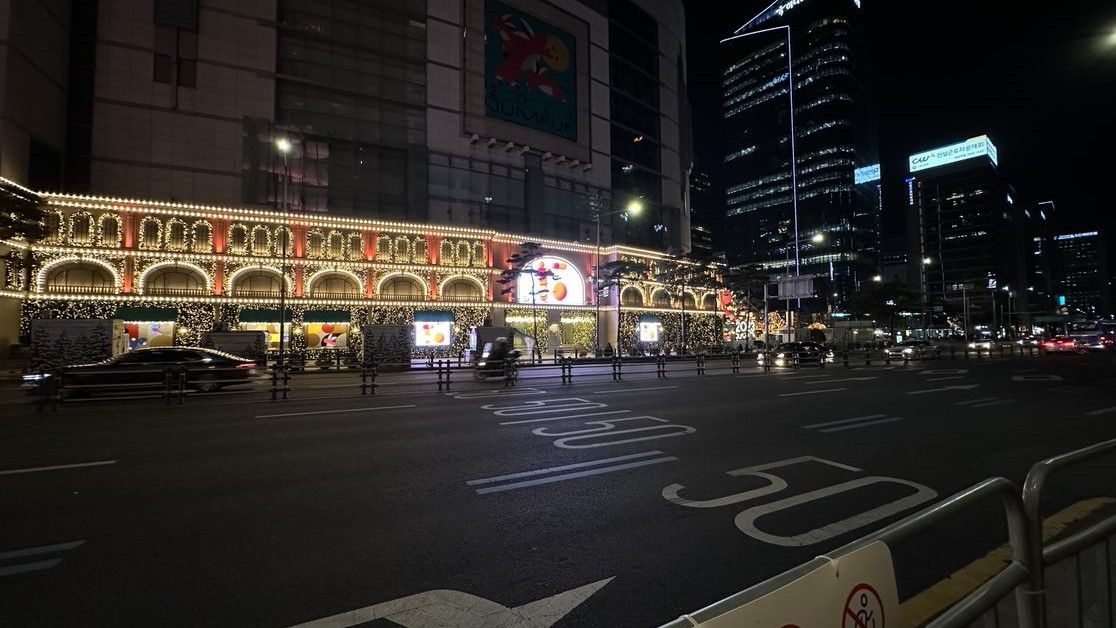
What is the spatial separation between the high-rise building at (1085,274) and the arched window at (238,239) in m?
248

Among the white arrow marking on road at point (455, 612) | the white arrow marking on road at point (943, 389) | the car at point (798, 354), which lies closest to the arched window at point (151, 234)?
the car at point (798, 354)

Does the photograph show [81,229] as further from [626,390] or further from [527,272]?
[626,390]

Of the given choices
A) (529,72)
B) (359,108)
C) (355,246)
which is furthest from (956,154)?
(355,246)

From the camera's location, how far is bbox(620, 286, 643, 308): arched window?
52.2 metres

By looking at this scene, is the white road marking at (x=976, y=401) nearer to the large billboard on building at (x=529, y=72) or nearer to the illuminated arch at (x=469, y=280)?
the illuminated arch at (x=469, y=280)

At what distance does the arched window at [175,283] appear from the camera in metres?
34.7

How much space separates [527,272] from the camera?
45.1 m

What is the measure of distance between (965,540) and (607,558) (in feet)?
11.2

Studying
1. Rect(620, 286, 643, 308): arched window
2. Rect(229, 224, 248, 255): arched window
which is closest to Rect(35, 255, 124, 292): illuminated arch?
Rect(229, 224, 248, 255): arched window

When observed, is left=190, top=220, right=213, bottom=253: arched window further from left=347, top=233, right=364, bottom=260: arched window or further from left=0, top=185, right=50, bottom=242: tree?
left=0, top=185, right=50, bottom=242: tree

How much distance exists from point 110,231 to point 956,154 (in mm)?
172020

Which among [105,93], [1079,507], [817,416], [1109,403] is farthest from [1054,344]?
[105,93]

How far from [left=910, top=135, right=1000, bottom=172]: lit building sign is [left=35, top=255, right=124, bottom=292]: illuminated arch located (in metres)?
170

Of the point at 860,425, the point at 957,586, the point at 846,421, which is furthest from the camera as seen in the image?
the point at 846,421
